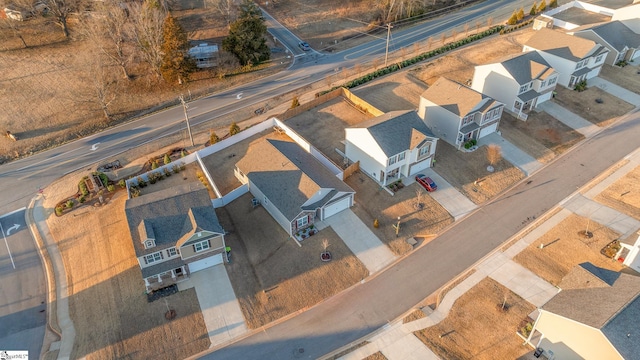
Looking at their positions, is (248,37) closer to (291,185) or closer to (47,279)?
(291,185)

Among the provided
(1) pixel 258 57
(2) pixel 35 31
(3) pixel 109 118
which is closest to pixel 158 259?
(3) pixel 109 118

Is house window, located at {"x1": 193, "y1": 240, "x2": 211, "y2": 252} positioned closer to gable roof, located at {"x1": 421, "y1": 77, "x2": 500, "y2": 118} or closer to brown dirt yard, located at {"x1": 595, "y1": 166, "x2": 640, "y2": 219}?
gable roof, located at {"x1": 421, "y1": 77, "x2": 500, "y2": 118}

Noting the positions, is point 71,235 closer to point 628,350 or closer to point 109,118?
point 109,118

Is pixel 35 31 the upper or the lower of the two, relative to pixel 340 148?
upper

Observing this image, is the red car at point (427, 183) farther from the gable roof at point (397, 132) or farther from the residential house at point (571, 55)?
the residential house at point (571, 55)

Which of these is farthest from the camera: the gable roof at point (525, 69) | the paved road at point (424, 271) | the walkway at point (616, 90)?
the walkway at point (616, 90)

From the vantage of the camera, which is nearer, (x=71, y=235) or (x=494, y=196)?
(x=71, y=235)

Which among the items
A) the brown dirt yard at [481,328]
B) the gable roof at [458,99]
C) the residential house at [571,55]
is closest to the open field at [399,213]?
the brown dirt yard at [481,328]
